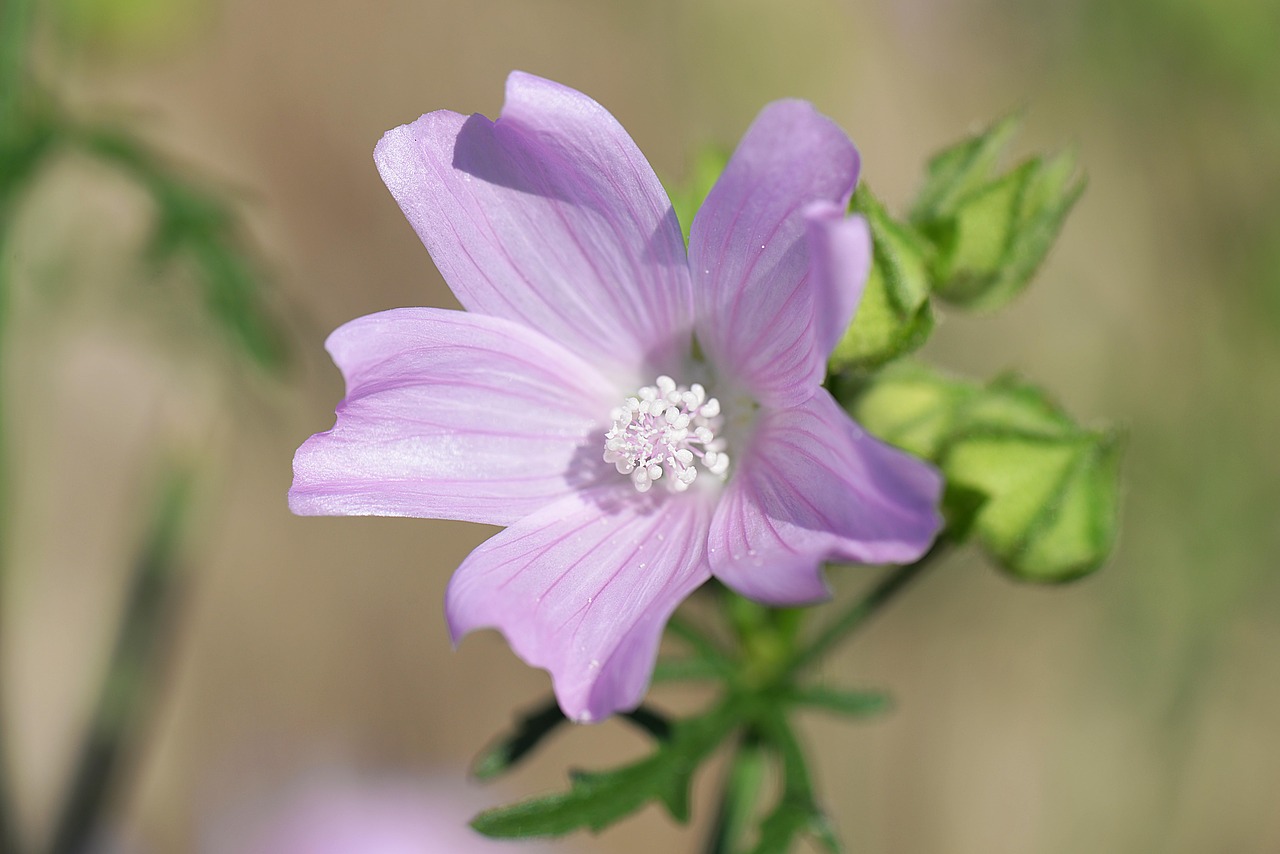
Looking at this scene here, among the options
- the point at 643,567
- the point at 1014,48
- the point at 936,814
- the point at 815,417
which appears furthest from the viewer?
the point at 1014,48

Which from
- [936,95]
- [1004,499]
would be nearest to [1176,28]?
[936,95]

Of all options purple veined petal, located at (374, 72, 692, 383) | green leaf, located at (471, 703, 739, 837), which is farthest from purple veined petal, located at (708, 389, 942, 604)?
green leaf, located at (471, 703, 739, 837)

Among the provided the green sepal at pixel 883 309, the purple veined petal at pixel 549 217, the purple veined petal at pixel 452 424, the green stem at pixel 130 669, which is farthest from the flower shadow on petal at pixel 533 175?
the green stem at pixel 130 669

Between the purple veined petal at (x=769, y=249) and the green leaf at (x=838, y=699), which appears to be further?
the green leaf at (x=838, y=699)

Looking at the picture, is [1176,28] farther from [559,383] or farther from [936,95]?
[559,383]

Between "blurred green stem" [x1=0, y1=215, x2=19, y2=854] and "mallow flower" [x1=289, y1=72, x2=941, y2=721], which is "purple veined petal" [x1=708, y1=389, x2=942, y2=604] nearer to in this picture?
"mallow flower" [x1=289, y1=72, x2=941, y2=721]

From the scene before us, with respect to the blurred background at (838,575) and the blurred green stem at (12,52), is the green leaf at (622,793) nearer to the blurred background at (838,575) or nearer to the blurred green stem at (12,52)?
the blurred green stem at (12,52)

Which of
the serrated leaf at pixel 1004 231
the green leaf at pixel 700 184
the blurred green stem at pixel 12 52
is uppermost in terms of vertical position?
the blurred green stem at pixel 12 52

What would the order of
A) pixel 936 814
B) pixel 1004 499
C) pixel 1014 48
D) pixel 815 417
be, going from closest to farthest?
pixel 815 417
pixel 1004 499
pixel 936 814
pixel 1014 48
